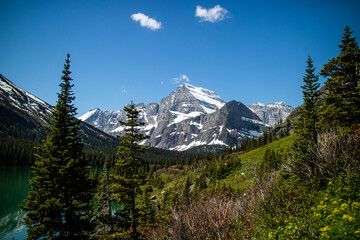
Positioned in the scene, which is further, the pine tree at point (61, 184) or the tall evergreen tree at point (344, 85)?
the tall evergreen tree at point (344, 85)

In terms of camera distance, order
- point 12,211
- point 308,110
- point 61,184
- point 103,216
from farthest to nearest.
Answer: point 12,211 < point 308,110 < point 103,216 < point 61,184

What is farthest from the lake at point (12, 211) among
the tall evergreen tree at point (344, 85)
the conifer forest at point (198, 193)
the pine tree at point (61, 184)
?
the tall evergreen tree at point (344, 85)

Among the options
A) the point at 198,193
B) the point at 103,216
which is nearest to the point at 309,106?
the point at 198,193

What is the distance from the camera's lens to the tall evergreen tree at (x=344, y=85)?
13.6 metres

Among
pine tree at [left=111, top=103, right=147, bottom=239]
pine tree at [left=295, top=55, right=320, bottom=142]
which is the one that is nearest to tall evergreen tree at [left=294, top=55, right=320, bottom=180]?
pine tree at [left=295, top=55, right=320, bottom=142]

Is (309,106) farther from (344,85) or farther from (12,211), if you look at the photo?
(12,211)

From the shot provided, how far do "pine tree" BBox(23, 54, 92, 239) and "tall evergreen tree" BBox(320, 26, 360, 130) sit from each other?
19.1 metres

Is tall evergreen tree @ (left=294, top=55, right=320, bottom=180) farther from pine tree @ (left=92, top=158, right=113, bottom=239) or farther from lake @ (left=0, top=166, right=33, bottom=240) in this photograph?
lake @ (left=0, top=166, right=33, bottom=240)

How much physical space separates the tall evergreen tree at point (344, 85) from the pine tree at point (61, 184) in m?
19.1

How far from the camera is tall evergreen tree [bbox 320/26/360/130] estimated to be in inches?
534

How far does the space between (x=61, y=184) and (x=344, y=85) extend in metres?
23.6

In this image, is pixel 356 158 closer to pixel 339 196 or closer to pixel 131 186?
pixel 339 196

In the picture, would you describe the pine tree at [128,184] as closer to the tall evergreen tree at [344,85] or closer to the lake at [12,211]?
the lake at [12,211]

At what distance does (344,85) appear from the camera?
1517 centimetres
